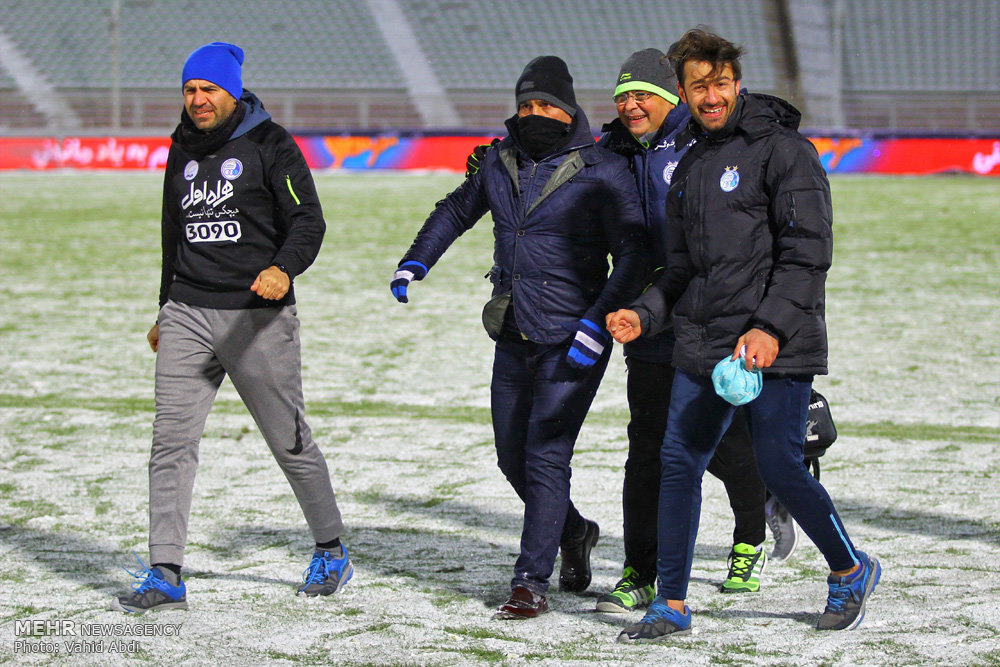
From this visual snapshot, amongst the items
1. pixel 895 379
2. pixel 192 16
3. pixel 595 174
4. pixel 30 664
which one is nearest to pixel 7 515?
pixel 30 664

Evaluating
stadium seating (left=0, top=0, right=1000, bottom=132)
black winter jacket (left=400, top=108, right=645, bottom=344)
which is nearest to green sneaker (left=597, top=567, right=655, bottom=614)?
black winter jacket (left=400, top=108, right=645, bottom=344)

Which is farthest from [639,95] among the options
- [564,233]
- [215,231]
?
[215,231]

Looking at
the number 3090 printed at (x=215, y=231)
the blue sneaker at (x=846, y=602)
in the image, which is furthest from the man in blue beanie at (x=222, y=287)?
the blue sneaker at (x=846, y=602)

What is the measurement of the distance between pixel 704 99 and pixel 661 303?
0.61m

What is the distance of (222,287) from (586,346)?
1219 millimetres

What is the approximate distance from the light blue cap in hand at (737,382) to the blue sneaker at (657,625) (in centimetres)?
69

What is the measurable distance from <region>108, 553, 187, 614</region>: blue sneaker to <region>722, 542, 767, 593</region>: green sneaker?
1788 millimetres

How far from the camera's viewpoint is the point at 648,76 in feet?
13.4

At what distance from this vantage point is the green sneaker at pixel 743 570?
14.1 feet

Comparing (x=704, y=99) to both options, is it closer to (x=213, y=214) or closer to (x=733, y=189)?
(x=733, y=189)

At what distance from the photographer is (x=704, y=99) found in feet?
11.9

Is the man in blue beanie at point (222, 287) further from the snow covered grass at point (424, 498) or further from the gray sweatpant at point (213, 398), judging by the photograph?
the snow covered grass at point (424, 498)

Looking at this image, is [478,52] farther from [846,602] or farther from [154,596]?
[846,602]

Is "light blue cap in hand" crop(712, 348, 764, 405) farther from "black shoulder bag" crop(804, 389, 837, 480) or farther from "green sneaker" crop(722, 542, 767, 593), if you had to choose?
"green sneaker" crop(722, 542, 767, 593)
